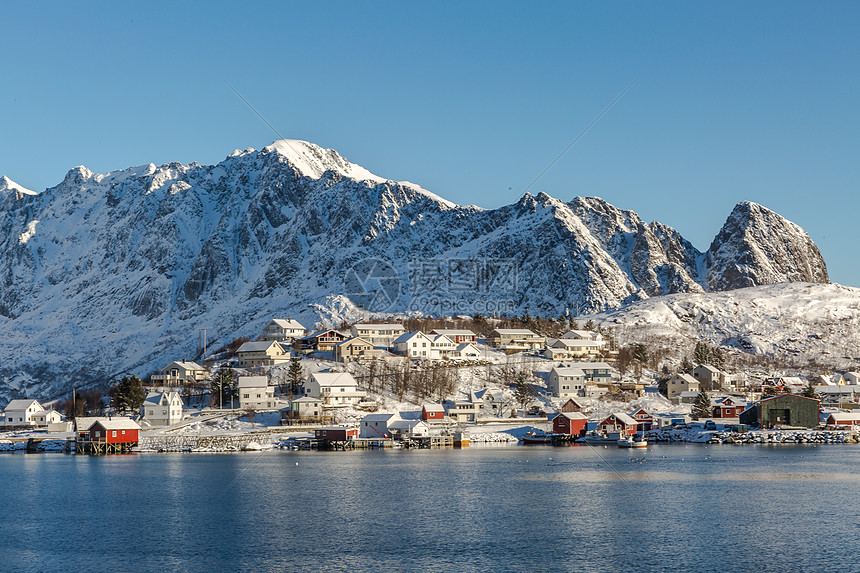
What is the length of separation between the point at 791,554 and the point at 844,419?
109878 mm

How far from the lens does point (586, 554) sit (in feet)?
192

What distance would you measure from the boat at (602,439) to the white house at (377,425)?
100ft

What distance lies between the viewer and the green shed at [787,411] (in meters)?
152

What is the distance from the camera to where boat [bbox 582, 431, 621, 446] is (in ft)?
471

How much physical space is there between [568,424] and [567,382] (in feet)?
81.2

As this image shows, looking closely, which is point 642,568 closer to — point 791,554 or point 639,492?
point 791,554

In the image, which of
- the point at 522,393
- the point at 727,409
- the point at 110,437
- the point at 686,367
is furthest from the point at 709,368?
the point at 110,437

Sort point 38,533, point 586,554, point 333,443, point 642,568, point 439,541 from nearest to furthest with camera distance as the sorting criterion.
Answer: point 642,568, point 586,554, point 439,541, point 38,533, point 333,443

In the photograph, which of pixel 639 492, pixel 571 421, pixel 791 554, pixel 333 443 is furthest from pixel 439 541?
pixel 571 421

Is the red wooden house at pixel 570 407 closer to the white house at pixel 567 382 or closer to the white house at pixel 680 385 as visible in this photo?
the white house at pixel 567 382

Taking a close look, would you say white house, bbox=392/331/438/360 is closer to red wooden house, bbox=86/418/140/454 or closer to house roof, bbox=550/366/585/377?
house roof, bbox=550/366/585/377

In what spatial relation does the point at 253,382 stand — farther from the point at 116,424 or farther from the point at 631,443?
the point at 631,443

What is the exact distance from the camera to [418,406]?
157625 mm

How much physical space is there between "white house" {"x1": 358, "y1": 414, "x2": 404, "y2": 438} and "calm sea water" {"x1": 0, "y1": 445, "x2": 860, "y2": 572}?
2635 centimetres
